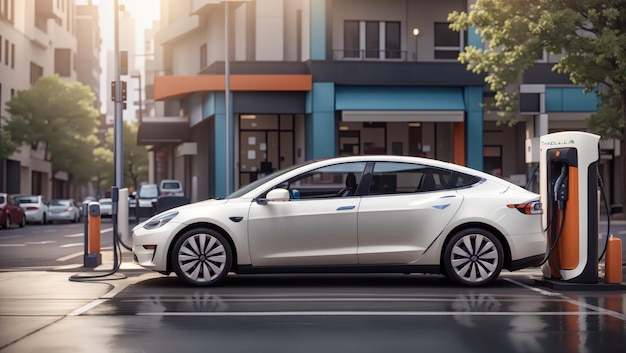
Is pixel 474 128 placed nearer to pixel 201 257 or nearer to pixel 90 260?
pixel 90 260

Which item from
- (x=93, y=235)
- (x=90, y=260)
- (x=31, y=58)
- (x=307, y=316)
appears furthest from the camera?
(x=31, y=58)

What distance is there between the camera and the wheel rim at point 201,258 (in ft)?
37.5

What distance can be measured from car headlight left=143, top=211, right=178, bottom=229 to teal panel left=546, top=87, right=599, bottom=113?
29.3 m

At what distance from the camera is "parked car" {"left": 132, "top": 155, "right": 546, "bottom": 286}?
11430 millimetres

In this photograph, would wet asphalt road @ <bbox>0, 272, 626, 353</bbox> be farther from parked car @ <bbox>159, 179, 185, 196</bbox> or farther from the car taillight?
parked car @ <bbox>159, 179, 185, 196</bbox>

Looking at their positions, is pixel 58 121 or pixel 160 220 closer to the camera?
pixel 160 220

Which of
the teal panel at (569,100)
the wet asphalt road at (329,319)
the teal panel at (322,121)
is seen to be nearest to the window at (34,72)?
the teal panel at (322,121)

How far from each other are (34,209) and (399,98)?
1905cm

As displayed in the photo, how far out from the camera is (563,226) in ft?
39.1

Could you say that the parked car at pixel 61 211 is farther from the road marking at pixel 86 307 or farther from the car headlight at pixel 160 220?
the road marking at pixel 86 307

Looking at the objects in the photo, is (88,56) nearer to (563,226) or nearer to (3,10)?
(3,10)

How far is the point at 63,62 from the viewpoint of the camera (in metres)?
90.8

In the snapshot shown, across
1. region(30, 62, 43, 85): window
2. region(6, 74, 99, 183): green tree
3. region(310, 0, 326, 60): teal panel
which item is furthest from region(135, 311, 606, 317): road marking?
region(30, 62, 43, 85): window

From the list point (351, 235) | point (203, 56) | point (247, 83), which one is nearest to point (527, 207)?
point (351, 235)
